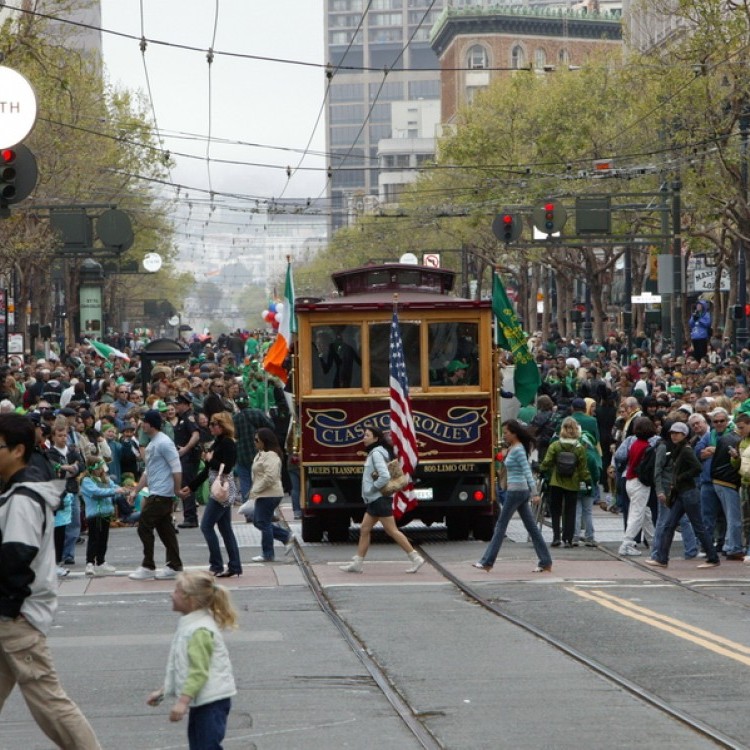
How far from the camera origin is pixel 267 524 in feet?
62.7

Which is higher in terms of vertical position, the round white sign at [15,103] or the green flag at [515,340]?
the round white sign at [15,103]

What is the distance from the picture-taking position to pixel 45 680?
8156mm

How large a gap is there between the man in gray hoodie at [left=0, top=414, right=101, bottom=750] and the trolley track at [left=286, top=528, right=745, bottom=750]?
199 centimetres

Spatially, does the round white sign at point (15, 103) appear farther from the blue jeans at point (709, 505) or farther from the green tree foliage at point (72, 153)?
the green tree foliage at point (72, 153)

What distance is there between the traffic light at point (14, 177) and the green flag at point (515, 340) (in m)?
6.03

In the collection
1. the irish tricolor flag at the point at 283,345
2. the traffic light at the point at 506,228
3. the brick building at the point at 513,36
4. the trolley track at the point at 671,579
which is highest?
the brick building at the point at 513,36

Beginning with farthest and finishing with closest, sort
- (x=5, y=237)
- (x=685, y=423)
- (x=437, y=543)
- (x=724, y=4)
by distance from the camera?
(x=5, y=237) → (x=724, y=4) → (x=437, y=543) → (x=685, y=423)

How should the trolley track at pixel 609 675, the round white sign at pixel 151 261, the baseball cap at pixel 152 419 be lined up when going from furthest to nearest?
the round white sign at pixel 151 261
the baseball cap at pixel 152 419
the trolley track at pixel 609 675

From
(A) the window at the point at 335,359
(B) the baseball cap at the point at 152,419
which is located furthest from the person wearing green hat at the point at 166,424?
(B) the baseball cap at the point at 152,419

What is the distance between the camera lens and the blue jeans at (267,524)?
61.9ft

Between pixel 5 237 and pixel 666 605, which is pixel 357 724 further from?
pixel 5 237

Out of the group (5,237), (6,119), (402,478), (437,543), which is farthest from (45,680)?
(5,237)

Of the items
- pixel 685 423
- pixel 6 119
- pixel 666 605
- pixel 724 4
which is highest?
pixel 724 4

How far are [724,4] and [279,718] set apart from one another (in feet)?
103
